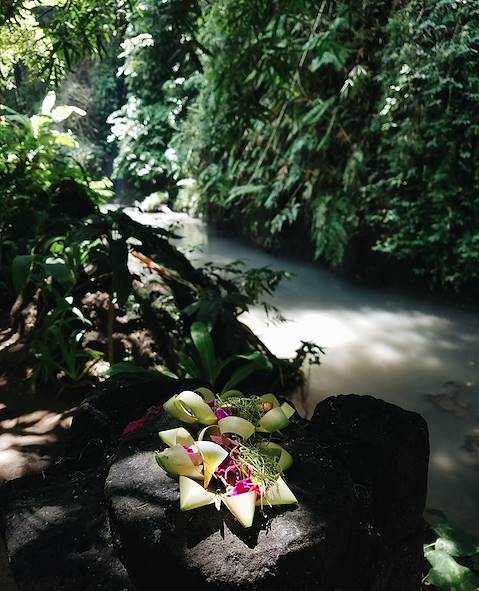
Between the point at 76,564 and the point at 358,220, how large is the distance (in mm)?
5136

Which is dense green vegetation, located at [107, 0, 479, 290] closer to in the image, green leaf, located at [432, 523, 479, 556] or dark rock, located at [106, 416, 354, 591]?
green leaf, located at [432, 523, 479, 556]

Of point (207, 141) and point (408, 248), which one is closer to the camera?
point (408, 248)

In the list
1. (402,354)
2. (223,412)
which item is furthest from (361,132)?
(223,412)

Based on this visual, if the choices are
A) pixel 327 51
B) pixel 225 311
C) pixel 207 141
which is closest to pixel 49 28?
pixel 225 311

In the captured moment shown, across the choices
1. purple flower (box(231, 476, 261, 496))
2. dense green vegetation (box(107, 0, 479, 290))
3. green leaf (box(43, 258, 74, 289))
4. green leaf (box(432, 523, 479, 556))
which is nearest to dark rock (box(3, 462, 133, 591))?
purple flower (box(231, 476, 261, 496))

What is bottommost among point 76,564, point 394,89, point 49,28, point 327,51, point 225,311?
point 76,564

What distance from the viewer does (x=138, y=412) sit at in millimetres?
1570

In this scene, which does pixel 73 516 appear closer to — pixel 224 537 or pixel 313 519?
pixel 224 537

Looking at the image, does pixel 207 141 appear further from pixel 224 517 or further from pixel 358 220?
pixel 224 517

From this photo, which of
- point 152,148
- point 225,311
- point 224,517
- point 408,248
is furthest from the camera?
point 152,148

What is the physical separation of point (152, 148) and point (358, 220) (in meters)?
6.72

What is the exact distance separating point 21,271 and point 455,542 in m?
2.32

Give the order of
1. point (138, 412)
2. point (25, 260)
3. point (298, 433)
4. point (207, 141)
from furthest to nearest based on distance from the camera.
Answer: point (207, 141) < point (25, 260) < point (138, 412) < point (298, 433)

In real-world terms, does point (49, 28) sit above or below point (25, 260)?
above
